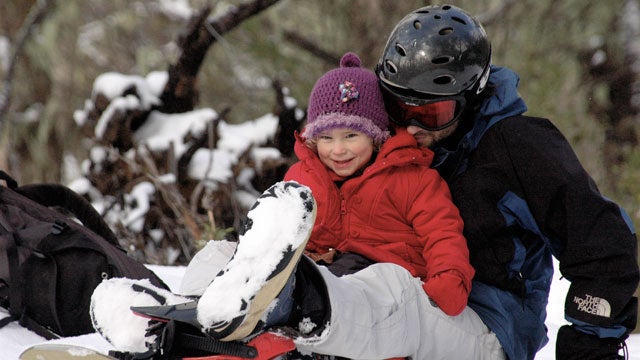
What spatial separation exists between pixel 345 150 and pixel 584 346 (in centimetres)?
Answer: 85

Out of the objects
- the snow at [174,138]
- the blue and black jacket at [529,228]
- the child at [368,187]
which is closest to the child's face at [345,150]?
the child at [368,187]

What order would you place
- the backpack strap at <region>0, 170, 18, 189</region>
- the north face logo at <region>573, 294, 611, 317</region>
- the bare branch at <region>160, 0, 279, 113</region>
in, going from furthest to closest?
1. the bare branch at <region>160, 0, 279, 113</region>
2. the backpack strap at <region>0, 170, 18, 189</region>
3. the north face logo at <region>573, 294, 611, 317</region>

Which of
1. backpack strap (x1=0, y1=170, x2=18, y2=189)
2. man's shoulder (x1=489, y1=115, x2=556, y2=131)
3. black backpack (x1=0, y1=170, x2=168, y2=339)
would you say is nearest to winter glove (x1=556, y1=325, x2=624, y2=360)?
man's shoulder (x1=489, y1=115, x2=556, y2=131)

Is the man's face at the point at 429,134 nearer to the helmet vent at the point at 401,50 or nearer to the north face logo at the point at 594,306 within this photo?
the helmet vent at the point at 401,50

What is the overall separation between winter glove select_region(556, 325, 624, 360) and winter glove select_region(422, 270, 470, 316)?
0.27m

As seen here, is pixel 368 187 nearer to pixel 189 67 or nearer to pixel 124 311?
pixel 124 311

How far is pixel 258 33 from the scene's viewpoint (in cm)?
762

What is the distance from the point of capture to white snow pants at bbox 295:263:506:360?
170cm

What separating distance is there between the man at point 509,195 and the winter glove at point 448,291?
0.17 meters

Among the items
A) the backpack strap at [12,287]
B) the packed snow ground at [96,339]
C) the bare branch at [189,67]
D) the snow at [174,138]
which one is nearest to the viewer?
the packed snow ground at [96,339]

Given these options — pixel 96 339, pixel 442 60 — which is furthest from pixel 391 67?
pixel 96 339

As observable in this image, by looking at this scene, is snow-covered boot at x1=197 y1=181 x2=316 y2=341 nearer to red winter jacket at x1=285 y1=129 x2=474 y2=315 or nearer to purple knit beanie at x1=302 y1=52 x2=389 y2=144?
red winter jacket at x1=285 y1=129 x2=474 y2=315

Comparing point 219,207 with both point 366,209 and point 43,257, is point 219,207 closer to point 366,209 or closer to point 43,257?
Result: point 43,257

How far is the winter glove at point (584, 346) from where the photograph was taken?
187 centimetres
